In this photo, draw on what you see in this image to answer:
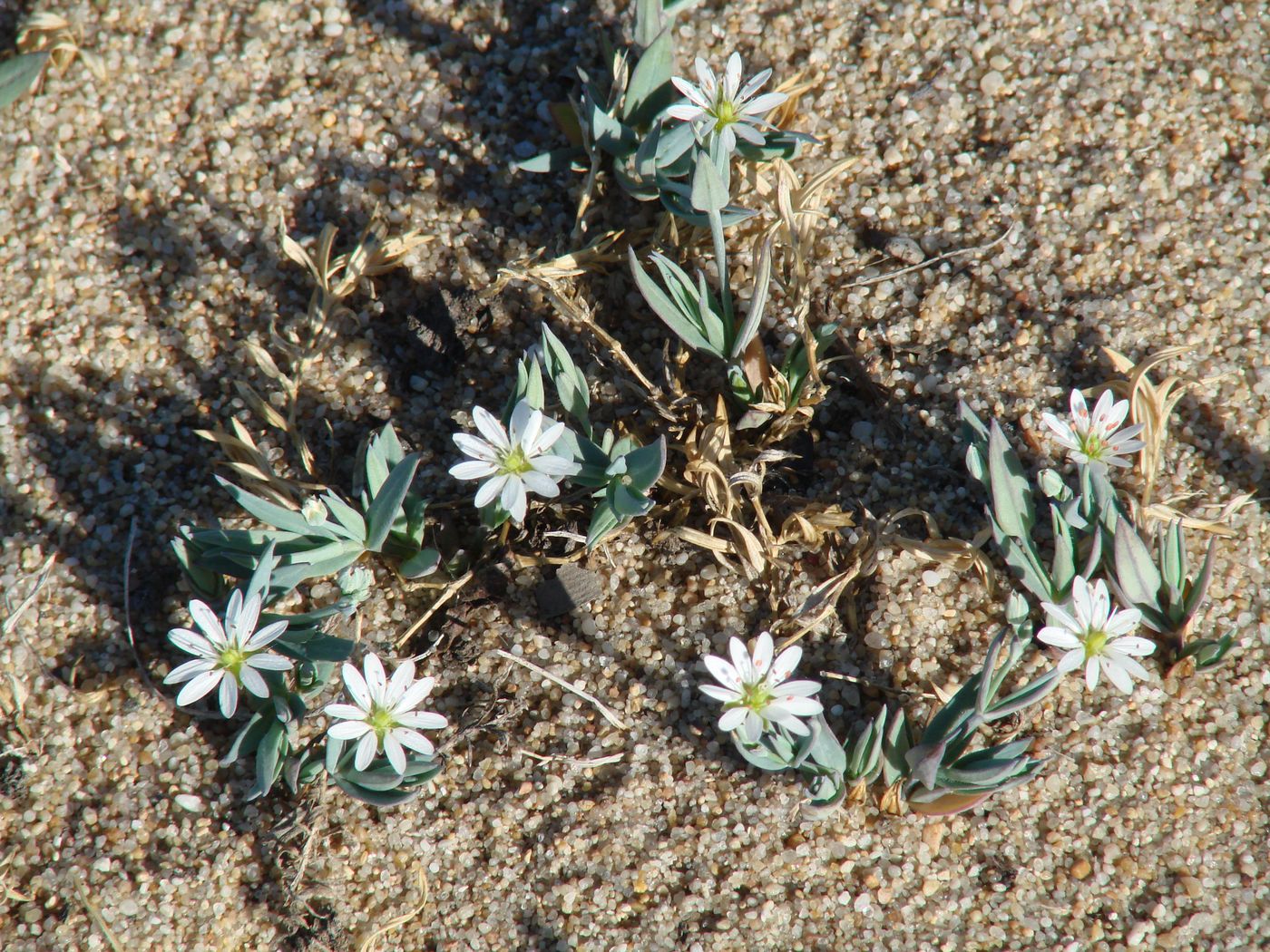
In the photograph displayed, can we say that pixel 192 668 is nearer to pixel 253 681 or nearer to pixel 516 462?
pixel 253 681

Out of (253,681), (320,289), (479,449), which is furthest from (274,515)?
(320,289)

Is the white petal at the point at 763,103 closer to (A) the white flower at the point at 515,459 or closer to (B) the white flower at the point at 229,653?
(A) the white flower at the point at 515,459

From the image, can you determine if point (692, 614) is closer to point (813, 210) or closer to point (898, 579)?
point (898, 579)

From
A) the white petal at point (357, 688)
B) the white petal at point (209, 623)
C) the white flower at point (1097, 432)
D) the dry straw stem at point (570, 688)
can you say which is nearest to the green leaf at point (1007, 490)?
the white flower at point (1097, 432)

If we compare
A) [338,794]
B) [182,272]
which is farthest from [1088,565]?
[182,272]

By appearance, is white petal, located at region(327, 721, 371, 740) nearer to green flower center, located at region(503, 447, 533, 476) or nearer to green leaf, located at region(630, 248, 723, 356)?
green flower center, located at region(503, 447, 533, 476)
